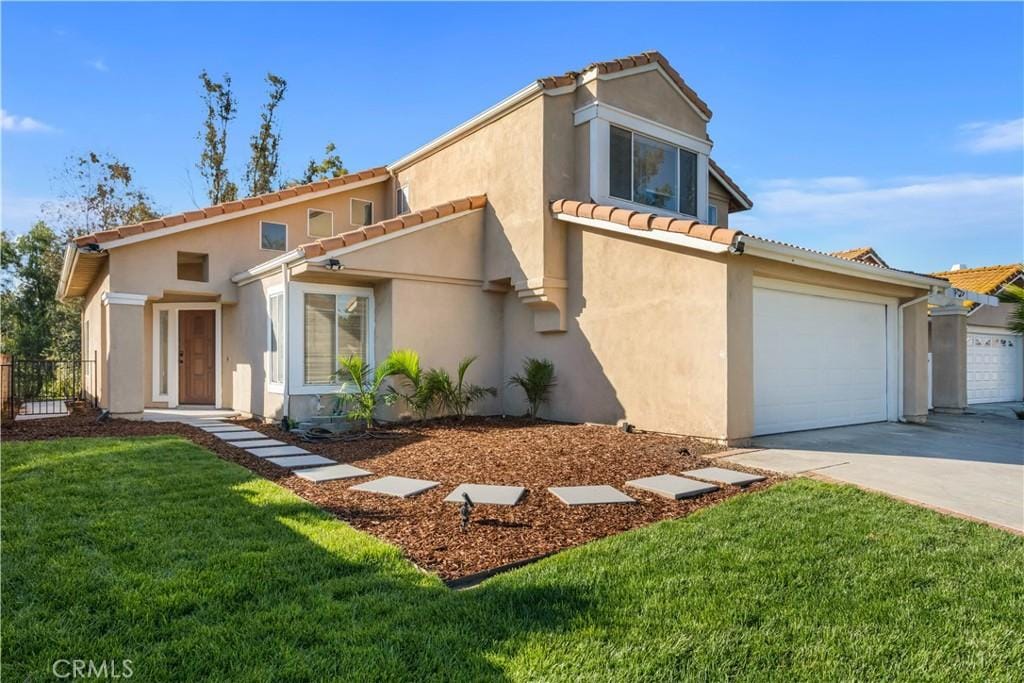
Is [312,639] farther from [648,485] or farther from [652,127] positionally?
[652,127]

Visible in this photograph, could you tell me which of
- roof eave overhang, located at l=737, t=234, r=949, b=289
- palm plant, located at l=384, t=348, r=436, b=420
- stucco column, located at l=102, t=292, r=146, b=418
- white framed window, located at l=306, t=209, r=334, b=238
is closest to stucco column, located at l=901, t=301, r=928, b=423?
roof eave overhang, located at l=737, t=234, r=949, b=289

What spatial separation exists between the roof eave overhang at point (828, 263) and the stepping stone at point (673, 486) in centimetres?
352

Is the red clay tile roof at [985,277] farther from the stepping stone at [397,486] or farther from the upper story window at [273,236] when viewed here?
the upper story window at [273,236]

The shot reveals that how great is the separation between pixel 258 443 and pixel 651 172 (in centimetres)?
928

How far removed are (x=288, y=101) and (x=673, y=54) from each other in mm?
17959

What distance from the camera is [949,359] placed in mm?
15172

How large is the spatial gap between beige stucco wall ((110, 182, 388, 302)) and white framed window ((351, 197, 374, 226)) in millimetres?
173

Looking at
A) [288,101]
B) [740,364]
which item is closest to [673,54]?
[740,364]

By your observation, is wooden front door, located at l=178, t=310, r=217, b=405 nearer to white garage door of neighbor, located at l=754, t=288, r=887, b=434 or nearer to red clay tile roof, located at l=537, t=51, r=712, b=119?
red clay tile roof, located at l=537, t=51, r=712, b=119

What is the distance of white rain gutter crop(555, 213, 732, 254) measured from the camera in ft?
27.0

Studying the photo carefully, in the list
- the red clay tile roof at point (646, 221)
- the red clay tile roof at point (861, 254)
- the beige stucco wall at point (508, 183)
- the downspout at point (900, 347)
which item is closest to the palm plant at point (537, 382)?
the beige stucco wall at point (508, 183)

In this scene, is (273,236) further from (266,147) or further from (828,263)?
(266,147)

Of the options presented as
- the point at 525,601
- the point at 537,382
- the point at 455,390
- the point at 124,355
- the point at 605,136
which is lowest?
the point at 525,601

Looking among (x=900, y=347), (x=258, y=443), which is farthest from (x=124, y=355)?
(x=900, y=347)
